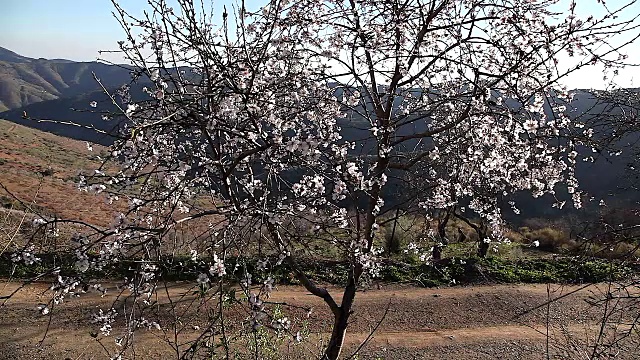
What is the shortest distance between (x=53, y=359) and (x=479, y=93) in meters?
6.05

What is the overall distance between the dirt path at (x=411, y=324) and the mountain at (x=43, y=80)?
64651 millimetres

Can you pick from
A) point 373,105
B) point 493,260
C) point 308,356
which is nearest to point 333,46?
point 373,105

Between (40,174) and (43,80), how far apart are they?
9727 centimetres

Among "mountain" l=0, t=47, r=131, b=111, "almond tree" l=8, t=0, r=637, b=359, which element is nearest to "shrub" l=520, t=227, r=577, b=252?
"almond tree" l=8, t=0, r=637, b=359

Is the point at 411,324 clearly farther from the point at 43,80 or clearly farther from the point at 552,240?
the point at 43,80

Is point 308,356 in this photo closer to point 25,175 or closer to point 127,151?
point 127,151

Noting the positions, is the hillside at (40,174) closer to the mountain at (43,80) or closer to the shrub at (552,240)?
the shrub at (552,240)

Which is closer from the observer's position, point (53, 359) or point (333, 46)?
point (333, 46)

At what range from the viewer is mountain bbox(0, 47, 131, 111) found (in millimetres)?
78438

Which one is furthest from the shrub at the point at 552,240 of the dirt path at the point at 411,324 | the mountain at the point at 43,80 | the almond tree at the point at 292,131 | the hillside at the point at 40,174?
the mountain at the point at 43,80

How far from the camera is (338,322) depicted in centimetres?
446

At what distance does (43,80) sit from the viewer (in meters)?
97.1

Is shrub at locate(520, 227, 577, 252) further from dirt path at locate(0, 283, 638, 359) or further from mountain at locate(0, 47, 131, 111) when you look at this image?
mountain at locate(0, 47, 131, 111)

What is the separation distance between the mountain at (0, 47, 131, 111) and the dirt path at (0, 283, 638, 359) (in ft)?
212
